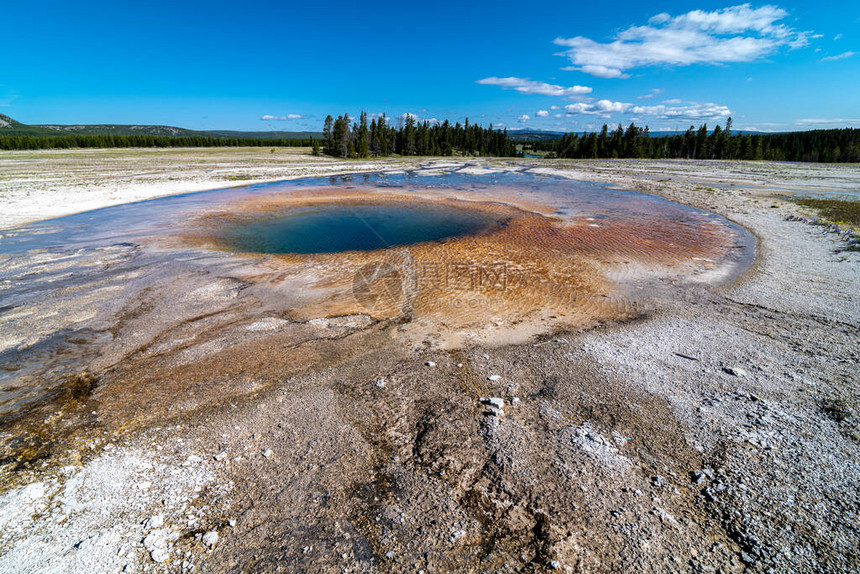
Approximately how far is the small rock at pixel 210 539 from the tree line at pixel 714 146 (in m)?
A: 98.6

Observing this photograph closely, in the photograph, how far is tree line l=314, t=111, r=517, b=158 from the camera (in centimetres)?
7912

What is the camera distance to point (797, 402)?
582 centimetres

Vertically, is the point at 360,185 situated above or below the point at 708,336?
above

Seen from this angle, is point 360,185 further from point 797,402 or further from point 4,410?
point 797,402

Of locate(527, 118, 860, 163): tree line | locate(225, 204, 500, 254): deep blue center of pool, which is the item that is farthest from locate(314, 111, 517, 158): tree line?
locate(225, 204, 500, 254): deep blue center of pool

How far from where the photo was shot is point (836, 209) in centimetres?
2127

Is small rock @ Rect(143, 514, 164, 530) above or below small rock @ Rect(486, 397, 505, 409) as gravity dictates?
below

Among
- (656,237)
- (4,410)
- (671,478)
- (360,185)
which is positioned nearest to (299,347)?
(4,410)

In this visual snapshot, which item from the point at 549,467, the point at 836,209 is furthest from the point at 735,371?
the point at 836,209

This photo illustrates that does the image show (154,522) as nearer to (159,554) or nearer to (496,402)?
(159,554)

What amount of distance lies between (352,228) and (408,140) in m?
79.1

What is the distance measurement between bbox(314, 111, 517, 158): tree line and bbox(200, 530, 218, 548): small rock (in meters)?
80.6

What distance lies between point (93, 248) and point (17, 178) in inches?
1305

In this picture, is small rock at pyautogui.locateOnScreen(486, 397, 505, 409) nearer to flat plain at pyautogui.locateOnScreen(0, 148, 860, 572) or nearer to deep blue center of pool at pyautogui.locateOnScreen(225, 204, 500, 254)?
flat plain at pyautogui.locateOnScreen(0, 148, 860, 572)
